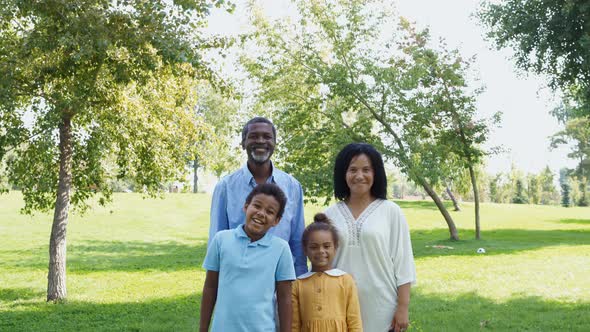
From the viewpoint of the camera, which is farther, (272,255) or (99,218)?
(99,218)

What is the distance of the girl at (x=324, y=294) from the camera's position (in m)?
3.83

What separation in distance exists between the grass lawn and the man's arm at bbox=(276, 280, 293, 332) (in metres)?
5.96

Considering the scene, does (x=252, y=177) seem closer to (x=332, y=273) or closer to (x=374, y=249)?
(x=332, y=273)

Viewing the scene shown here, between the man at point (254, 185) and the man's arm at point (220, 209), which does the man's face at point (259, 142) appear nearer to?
the man at point (254, 185)

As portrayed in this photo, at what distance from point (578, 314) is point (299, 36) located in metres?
14.6

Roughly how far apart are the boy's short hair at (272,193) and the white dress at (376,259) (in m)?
0.46

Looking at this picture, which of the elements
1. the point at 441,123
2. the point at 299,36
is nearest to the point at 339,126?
the point at 299,36

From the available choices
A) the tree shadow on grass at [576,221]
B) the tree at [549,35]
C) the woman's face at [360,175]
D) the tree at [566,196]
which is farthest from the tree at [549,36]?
the tree at [566,196]

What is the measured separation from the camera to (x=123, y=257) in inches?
821

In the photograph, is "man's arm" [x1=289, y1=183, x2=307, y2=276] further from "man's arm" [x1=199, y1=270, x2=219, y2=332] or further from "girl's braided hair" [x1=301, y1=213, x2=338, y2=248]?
"man's arm" [x1=199, y1=270, x2=219, y2=332]

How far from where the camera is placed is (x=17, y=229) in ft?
95.3

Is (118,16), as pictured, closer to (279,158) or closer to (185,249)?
(279,158)

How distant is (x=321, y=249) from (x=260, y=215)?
0.50 meters

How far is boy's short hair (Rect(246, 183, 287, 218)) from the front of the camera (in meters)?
3.75
